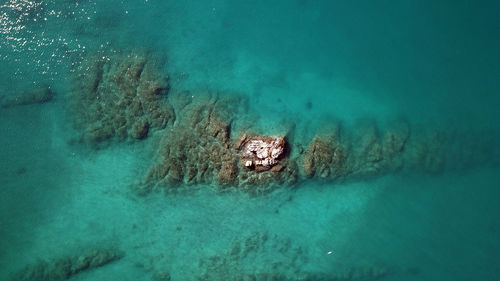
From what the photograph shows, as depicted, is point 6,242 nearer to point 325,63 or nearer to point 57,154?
point 57,154

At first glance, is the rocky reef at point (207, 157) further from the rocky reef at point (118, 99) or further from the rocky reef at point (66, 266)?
the rocky reef at point (66, 266)

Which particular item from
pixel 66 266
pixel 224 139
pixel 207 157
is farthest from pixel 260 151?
pixel 66 266

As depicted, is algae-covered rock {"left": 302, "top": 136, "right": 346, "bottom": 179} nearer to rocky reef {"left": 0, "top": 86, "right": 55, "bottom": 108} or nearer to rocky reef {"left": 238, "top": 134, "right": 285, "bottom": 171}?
rocky reef {"left": 238, "top": 134, "right": 285, "bottom": 171}

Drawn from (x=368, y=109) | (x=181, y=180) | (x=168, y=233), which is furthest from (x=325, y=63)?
(x=168, y=233)

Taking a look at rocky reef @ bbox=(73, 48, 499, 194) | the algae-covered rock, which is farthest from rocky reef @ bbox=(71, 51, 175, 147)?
the algae-covered rock

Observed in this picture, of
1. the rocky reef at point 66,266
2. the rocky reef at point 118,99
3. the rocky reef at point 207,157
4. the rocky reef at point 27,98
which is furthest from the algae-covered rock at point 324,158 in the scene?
the rocky reef at point 27,98

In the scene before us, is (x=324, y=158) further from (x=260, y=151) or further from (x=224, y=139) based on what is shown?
(x=224, y=139)
